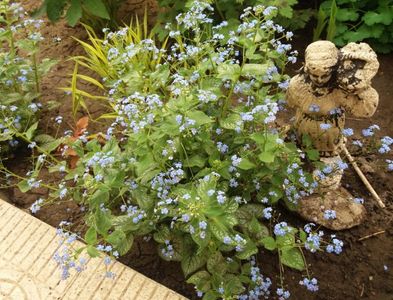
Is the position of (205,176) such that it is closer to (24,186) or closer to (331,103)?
(331,103)

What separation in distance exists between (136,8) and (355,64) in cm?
233

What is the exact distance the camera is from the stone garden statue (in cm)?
169

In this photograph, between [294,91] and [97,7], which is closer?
[294,91]

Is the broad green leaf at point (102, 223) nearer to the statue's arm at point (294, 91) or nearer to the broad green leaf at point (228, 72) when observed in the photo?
the broad green leaf at point (228, 72)

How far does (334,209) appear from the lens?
216 centimetres

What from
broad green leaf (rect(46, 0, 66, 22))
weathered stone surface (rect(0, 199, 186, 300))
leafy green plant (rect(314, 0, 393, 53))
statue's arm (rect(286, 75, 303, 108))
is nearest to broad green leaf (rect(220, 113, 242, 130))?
statue's arm (rect(286, 75, 303, 108))

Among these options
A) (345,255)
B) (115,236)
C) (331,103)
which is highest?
(331,103)

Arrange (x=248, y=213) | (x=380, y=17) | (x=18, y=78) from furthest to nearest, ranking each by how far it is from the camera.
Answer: (x=380, y=17)
(x=18, y=78)
(x=248, y=213)

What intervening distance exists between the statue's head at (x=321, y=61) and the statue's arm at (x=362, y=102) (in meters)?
0.15

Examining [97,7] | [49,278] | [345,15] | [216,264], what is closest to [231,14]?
[345,15]

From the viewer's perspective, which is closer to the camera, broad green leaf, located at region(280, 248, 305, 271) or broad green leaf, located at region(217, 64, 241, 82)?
broad green leaf, located at region(280, 248, 305, 271)

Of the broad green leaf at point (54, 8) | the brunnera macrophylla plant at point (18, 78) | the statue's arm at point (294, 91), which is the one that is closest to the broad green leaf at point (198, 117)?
the statue's arm at point (294, 91)

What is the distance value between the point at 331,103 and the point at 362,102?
0.13 meters

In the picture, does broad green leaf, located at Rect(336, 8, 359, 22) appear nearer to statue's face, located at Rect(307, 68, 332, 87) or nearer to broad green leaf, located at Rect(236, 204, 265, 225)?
statue's face, located at Rect(307, 68, 332, 87)
